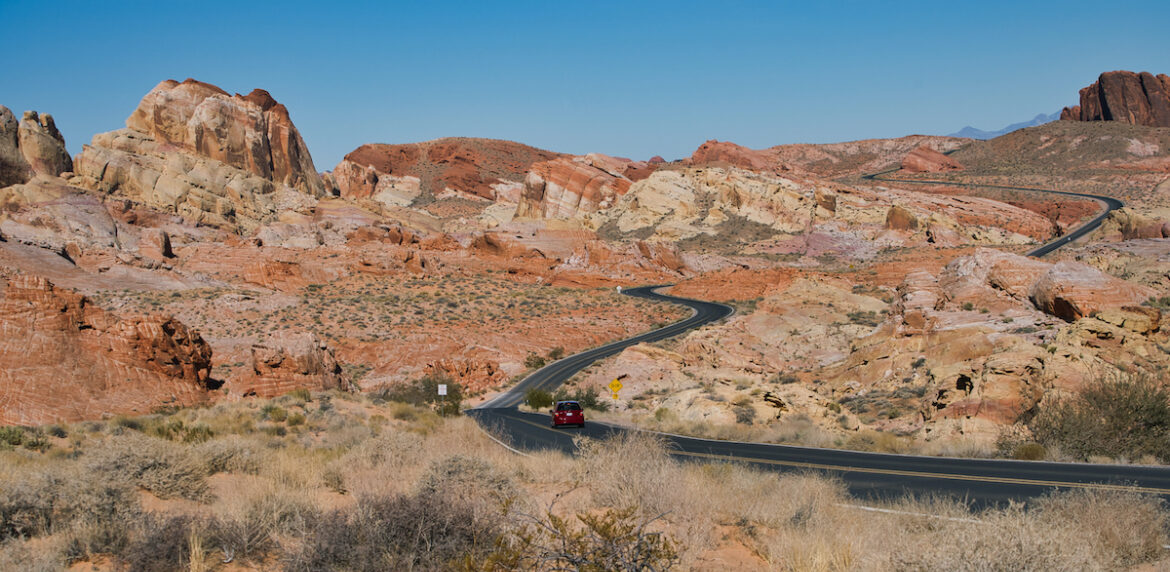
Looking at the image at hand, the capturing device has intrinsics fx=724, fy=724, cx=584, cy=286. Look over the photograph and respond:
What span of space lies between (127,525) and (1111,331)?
26.3 meters

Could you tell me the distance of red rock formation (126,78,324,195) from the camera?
83.8m

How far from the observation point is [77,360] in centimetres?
2086

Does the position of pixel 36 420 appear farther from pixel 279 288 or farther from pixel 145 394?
pixel 279 288

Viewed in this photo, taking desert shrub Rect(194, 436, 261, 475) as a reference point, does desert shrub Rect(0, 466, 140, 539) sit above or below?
above

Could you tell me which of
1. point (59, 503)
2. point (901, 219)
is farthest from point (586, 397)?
point (901, 219)

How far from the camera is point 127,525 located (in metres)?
7.55

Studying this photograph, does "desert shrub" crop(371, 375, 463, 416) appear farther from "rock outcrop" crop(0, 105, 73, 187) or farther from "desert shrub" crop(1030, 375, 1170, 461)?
"rock outcrop" crop(0, 105, 73, 187)

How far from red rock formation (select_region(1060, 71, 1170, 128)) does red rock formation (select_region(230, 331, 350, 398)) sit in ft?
596

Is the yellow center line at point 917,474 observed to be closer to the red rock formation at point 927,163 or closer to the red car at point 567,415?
the red car at point 567,415

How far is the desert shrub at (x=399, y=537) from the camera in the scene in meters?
6.52

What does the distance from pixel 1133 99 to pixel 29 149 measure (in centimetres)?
19605

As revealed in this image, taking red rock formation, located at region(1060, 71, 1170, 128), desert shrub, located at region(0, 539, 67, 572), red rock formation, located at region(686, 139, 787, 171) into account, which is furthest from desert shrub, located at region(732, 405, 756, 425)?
red rock formation, located at region(1060, 71, 1170, 128)

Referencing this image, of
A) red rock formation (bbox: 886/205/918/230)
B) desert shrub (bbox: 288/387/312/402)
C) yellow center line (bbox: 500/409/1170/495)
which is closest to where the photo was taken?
yellow center line (bbox: 500/409/1170/495)

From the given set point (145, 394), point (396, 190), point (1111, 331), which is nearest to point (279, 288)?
point (145, 394)
